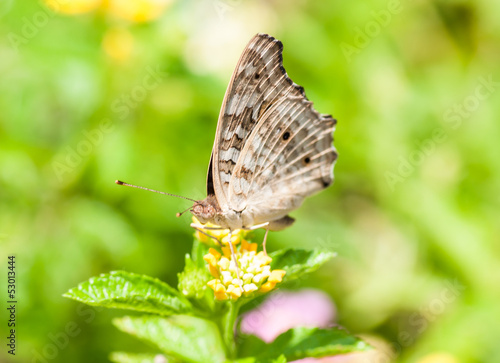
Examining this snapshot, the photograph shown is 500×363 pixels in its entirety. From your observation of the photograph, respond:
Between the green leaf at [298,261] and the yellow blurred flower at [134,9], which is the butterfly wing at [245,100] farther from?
the yellow blurred flower at [134,9]

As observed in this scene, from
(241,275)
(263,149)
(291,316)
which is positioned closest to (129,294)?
(241,275)

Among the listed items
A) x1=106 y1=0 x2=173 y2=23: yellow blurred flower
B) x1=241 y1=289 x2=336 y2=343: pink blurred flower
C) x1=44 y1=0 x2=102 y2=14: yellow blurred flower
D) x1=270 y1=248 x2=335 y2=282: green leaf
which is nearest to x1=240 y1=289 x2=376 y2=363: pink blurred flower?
x1=241 y1=289 x2=336 y2=343: pink blurred flower

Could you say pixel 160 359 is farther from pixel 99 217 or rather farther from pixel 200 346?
pixel 99 217

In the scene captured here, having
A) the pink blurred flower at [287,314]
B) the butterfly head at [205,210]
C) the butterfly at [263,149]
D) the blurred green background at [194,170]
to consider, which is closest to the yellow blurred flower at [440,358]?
the blurred green background at [194,170]

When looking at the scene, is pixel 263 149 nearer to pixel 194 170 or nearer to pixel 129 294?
pixel 129 294

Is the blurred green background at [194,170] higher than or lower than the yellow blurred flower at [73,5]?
lower
